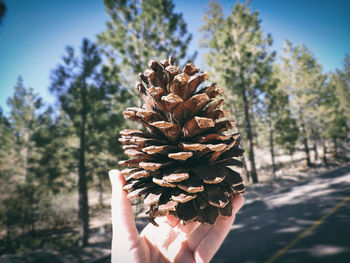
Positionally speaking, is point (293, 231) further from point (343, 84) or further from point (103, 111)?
point (343, 84)

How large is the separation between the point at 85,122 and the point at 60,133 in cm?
144

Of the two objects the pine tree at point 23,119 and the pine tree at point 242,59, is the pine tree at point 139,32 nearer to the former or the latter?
the pine tree at point 242,59

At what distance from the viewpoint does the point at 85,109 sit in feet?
30.1

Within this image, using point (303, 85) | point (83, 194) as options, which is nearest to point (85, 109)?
point (83, 194)

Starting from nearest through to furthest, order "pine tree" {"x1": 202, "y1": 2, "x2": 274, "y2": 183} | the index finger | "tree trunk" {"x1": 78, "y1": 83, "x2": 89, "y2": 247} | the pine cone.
A: the pine cone → the index finger → "tree trunk" {"x1": 78, "y1": 83, "x2": 89, "y2": 247} → "pine tree" {"x1": 202, "y1": 2, "x2": 274, "y2": 183}

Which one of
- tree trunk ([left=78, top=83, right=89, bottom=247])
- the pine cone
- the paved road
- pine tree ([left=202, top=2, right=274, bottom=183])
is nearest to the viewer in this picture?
the pine cone

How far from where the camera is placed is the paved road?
478cm

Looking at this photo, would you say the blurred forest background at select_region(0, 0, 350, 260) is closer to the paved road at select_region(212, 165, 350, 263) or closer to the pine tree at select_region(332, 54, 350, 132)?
the paved road at select_region(212, 165, 350, 263)

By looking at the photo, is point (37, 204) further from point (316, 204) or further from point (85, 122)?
point (316, 204)

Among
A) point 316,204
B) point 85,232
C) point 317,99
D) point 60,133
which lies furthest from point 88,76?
point 317,99

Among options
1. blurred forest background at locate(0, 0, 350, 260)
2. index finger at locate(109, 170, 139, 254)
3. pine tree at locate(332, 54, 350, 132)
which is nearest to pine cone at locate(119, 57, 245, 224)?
index finger at locate(109, 170, 139, 254)

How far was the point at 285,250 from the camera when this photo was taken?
5047 mm

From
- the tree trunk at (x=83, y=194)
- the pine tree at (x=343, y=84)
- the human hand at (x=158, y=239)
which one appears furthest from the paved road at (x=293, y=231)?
the pine tree at (x=343, y=84)

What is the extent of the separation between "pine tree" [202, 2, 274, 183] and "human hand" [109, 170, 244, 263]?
11.1 m
